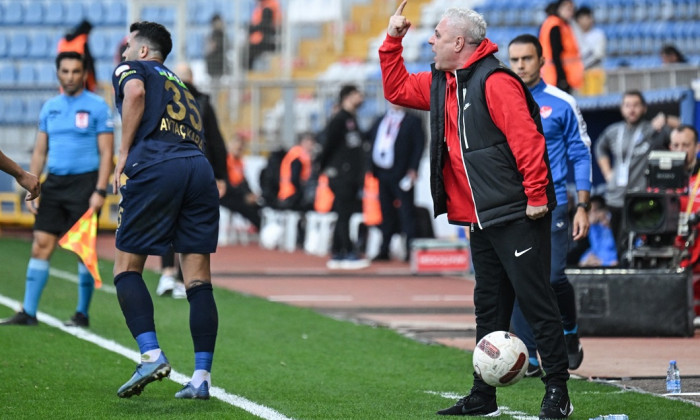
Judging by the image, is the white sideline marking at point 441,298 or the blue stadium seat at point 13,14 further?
the blue stadium seat at point 13,14

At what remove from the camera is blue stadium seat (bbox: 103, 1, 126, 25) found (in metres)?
29.6

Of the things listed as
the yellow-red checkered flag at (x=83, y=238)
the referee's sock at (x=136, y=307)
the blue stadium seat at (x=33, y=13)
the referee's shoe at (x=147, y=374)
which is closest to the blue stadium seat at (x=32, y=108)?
the blue stadium seat at (x=33, y=13)

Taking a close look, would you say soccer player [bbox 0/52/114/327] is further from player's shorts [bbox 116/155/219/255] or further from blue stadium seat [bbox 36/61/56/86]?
blue stadium seat [bbox 36/61/56/86]

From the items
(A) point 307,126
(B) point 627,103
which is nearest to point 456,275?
(B) point 627,103

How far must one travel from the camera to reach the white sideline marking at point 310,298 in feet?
43.4

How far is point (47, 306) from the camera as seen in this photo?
11672 mm

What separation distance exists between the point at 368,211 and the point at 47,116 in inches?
340

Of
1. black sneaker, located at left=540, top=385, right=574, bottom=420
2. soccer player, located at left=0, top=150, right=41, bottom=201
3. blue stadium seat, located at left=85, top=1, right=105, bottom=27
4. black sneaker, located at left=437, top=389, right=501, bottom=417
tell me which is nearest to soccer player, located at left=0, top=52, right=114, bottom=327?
soccer player, located at left=0, top=150, right=41, bottom=201

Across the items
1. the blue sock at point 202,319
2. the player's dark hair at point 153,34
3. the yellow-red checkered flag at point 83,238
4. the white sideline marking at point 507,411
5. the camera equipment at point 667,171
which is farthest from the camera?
the camera equipment at point 667,171

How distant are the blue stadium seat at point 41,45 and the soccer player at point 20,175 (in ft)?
74.9

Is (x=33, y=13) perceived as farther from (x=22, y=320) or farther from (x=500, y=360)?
(x=500, y=360)

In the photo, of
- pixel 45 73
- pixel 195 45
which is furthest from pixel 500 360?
pixel 45 73

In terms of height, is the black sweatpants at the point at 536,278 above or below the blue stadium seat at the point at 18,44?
below

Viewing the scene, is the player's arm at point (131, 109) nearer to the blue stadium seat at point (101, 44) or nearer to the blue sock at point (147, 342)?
the blue sock at point (147, 342)
